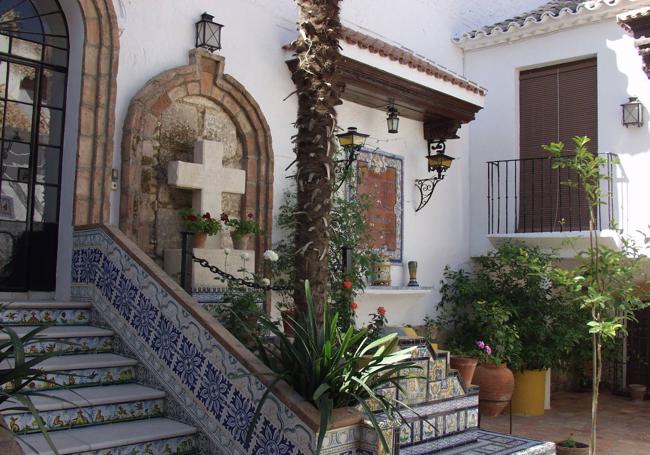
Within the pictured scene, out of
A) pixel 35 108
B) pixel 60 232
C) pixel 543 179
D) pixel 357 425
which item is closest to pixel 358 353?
pixel 357 425

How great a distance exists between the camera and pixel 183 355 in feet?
16.9

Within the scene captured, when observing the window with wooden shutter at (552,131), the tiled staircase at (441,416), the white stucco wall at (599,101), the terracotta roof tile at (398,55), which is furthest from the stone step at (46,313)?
the window with wooden shutter at (552,131)

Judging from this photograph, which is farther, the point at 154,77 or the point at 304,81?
the point at 154,77

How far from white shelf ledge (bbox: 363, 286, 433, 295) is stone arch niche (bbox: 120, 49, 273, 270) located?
1827 millimetres

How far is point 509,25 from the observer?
1149 cm

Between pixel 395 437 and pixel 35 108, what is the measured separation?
4505 mm

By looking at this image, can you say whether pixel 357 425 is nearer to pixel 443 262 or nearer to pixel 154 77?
pixel 154 77

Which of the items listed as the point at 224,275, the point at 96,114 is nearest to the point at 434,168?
the point at 224,275

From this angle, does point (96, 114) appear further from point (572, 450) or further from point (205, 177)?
point (572, 450)

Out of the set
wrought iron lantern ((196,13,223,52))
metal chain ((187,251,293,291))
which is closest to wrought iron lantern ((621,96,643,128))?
wrought iron lantern ((196,13,223,52))

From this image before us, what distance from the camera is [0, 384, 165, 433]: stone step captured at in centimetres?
454

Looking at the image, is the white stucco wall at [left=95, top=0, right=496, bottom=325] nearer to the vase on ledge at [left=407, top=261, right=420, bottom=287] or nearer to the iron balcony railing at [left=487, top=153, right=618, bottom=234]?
the vase on ledge at [left=407, top=261, right=420, bottom=287]

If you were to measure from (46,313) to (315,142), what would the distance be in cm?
269

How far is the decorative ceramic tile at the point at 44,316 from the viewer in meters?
5.66
